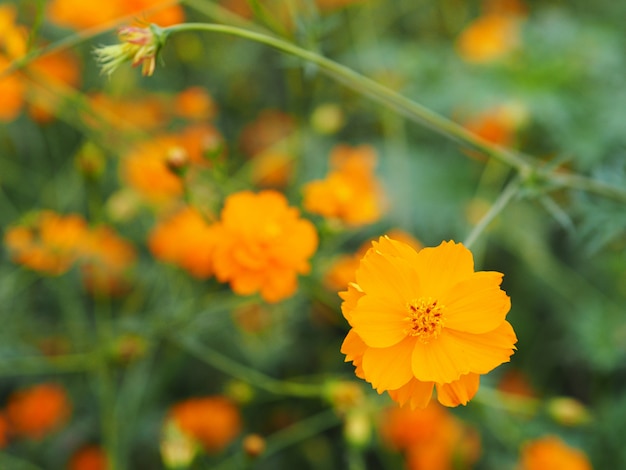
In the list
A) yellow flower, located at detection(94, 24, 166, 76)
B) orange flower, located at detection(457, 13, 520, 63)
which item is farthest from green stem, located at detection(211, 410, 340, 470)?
orange flower, located at detection(457, 13, 520, 63)

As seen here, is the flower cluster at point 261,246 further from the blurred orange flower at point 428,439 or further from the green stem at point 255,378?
the blurred orange flower at point 428,439

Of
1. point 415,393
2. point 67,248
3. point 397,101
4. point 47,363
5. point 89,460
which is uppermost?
point 397,101

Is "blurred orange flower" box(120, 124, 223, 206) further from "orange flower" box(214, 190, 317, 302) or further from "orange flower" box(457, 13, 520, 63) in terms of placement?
"orange flower" box(457, 13, 520, 63)

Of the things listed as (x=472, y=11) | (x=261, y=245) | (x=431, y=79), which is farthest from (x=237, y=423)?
(x=472, y=11)

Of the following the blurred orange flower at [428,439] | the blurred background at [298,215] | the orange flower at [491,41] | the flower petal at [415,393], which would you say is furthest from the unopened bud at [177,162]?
the orange flower at [491,41]

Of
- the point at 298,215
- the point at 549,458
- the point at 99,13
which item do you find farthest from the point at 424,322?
the point at 99,13

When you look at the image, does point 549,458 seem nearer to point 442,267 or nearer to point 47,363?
point 442,267
